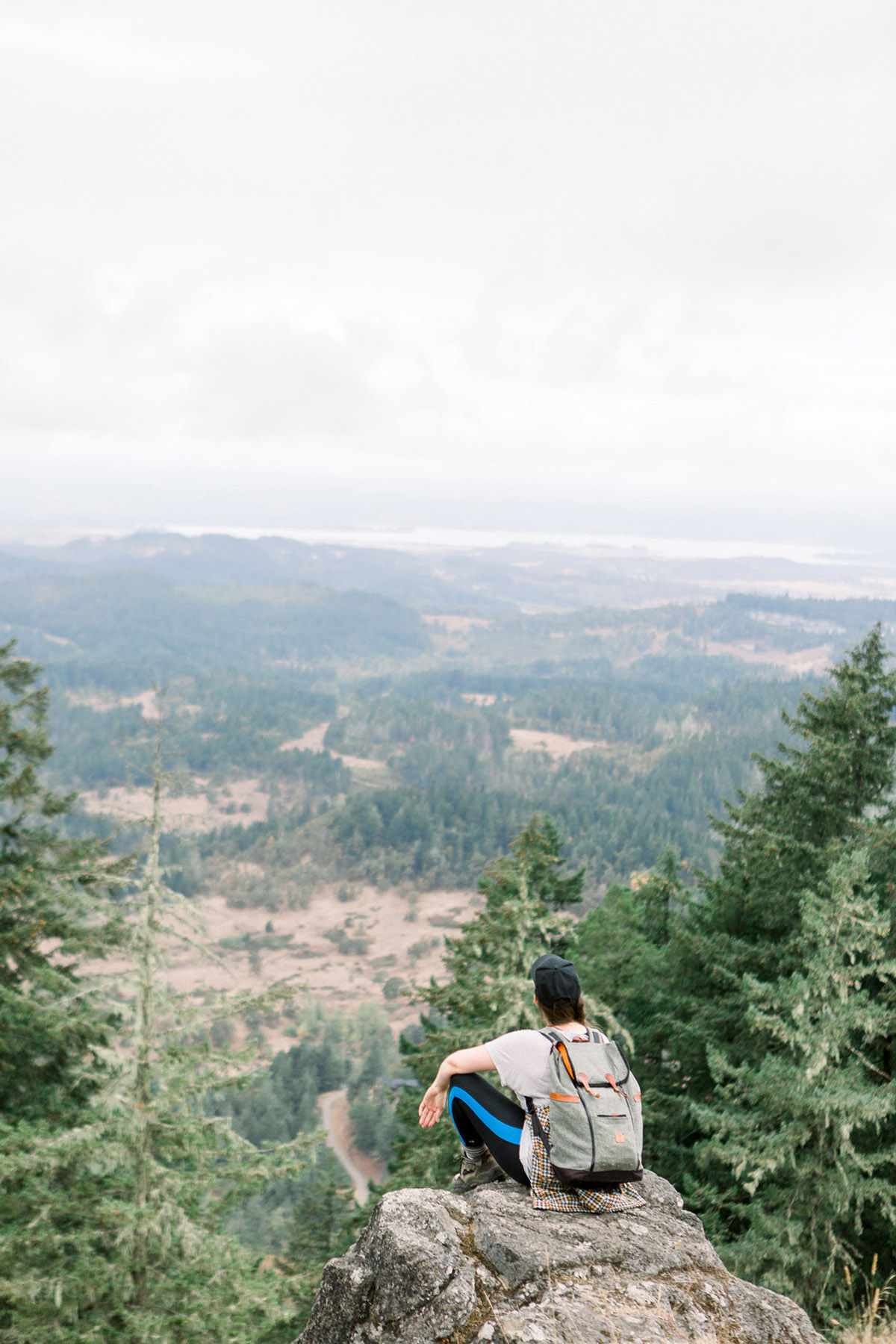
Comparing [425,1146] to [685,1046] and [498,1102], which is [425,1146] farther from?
[498,1102]

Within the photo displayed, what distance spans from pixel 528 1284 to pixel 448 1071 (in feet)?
4.64

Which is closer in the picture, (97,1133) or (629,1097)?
(629,1097)

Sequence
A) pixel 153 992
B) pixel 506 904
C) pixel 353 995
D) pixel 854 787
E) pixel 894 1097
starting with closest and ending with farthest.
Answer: pixel 894 1097, pixel 153 992, pixel 506 904, pixel 854 787, pixel 353 995

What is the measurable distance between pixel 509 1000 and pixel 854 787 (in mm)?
8213

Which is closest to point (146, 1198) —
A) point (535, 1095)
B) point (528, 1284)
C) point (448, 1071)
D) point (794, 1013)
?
point (448, 1071)

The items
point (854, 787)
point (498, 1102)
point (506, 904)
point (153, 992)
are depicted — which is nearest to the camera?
point (498, 1102)

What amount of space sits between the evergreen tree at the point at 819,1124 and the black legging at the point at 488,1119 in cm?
679

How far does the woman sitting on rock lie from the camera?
17.3 feet

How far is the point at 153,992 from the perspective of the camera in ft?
Answer: 39.9

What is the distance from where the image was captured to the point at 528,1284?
15.8ft

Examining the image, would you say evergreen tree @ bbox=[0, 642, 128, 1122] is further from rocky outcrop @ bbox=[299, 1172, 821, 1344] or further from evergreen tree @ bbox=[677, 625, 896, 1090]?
evergreen tree @ bbox=[677, 625, 896, 1090]

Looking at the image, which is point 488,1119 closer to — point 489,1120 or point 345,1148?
point 489,1120

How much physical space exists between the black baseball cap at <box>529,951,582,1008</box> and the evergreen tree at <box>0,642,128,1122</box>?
9146 millimetres

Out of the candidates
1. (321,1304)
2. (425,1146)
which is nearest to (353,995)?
(425,1146)
